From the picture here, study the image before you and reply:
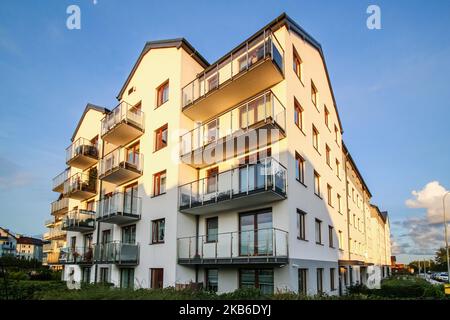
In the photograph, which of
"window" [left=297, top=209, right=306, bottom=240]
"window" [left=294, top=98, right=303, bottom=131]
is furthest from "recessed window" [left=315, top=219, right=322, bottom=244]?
"window" [left=294, top=98, right=303, bottom=131]

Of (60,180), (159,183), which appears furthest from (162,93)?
(60,180)

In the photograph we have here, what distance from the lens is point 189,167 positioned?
1639 centimetres

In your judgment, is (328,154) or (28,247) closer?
(328,154)

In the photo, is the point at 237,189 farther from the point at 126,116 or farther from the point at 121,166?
the point at 126,116

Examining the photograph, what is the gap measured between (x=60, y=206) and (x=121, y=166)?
47.7 feet

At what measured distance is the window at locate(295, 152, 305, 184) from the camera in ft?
47.2

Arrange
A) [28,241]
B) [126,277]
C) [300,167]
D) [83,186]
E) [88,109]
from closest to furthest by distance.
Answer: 1. [300,167]
2. [126,277]
3. [83,186]
4. [88,109]
5. [28,241]

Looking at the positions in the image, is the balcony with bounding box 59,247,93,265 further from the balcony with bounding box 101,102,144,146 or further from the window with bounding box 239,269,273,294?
the window with bounding box 239,269,273,294

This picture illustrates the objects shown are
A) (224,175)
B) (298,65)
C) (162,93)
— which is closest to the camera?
(224,175)

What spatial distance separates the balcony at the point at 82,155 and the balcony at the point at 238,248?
460 inches

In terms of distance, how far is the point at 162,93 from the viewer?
734 inches

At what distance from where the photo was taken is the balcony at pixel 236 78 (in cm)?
1334

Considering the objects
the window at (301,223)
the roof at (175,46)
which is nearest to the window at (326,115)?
the roof at (175,46)

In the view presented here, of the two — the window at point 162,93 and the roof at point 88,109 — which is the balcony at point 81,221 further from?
the window at point 162,93
